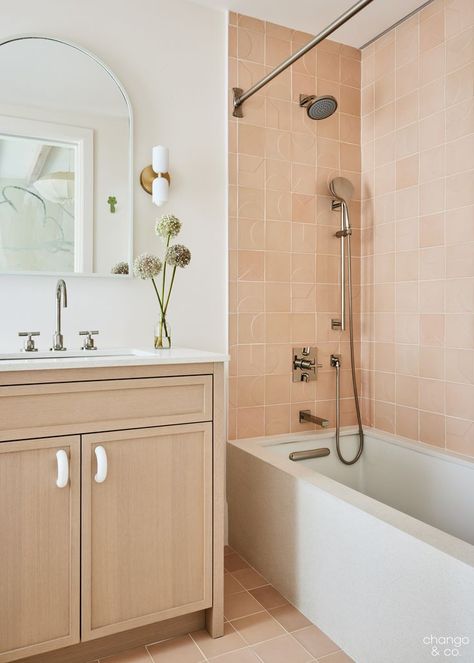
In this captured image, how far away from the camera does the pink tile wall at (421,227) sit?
2037mm

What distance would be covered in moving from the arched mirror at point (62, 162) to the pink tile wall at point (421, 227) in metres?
1.24

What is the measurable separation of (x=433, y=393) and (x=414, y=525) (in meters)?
0.94

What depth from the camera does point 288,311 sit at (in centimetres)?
238

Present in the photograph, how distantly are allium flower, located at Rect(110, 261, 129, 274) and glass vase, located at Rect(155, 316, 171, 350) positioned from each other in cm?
24

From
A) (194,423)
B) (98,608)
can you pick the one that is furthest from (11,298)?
(98,608)

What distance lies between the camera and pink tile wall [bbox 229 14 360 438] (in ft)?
7.45

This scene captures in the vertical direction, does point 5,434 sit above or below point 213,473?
above

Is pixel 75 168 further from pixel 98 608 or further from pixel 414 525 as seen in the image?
pixel 414 525

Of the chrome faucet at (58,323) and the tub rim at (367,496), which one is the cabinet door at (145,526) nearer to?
the tub rim at (367,496)

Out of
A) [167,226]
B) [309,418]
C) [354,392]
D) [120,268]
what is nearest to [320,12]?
[167,226]

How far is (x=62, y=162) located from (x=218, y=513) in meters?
1.41

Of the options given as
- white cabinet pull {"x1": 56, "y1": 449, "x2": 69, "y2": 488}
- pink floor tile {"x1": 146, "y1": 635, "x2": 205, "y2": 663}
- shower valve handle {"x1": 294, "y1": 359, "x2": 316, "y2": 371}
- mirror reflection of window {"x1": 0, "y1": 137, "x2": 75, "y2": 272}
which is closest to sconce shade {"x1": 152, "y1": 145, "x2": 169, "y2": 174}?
mirror reflection of window {"x1": 0, "y1": 137, "x2": 75, "y2": 272}

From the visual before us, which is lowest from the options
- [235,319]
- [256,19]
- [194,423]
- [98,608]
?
[98,608]

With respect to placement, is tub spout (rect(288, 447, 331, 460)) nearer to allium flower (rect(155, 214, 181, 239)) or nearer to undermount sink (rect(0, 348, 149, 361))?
undermount sink (rect(0, 348, 149, 361))
